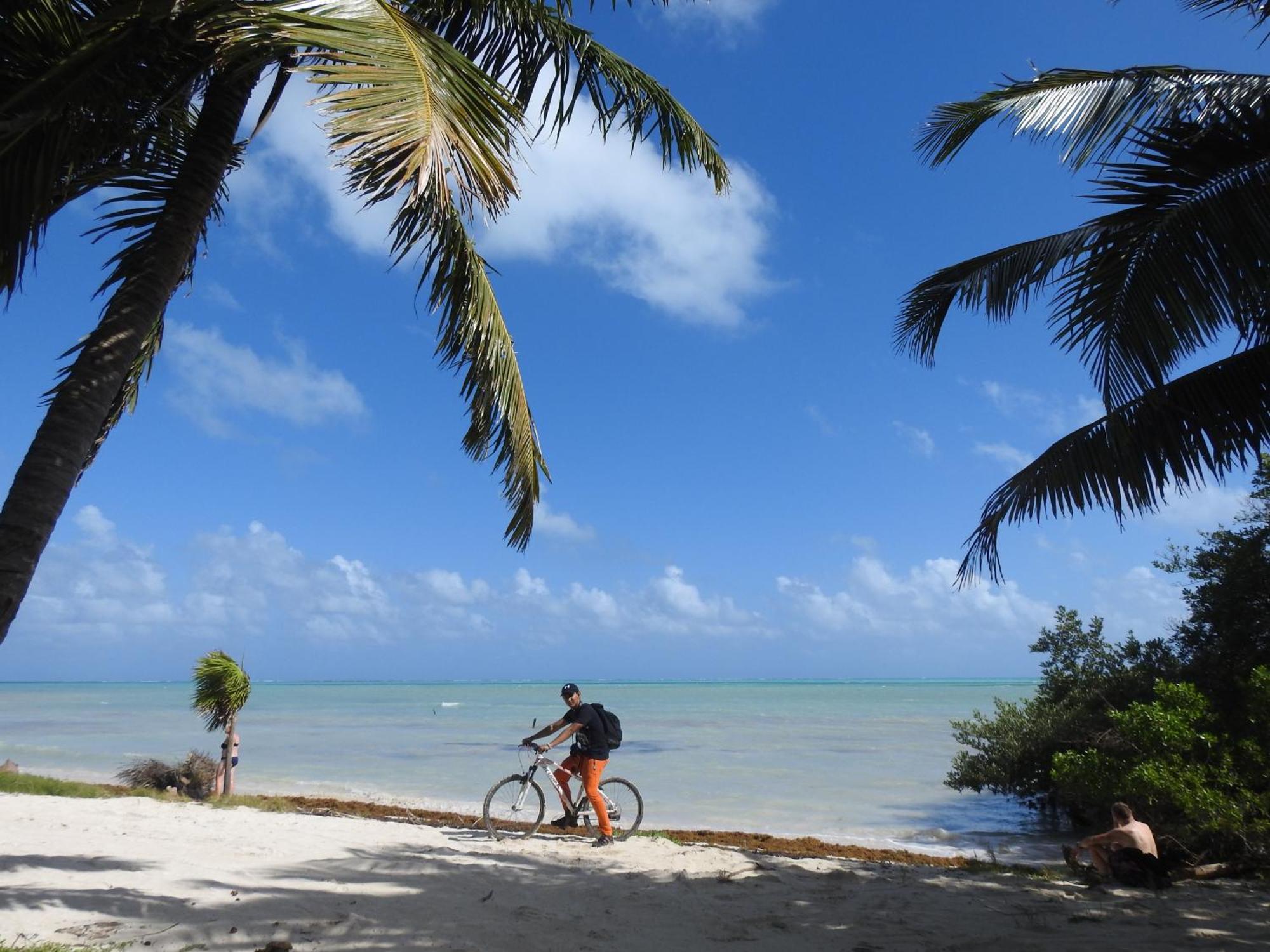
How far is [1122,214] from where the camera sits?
210 inches

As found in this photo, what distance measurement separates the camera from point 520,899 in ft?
20.0

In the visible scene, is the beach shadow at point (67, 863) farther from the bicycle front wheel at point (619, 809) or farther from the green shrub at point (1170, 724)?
the green shrub at point (1170, 724)

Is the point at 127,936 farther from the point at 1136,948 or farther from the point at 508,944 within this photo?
the point at 1136,948

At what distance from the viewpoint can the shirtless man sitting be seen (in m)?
6.87

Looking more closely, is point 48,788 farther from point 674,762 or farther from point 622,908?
point 674,762

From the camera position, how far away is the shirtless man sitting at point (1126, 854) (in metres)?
6.87

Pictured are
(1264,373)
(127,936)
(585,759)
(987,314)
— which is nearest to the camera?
(127,936)

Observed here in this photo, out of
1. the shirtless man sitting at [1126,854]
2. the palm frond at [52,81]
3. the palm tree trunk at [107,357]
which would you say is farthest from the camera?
the shirtless man sitting at [1126,854]

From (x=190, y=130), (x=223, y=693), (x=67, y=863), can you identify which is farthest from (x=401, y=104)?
(x=223, y=693)

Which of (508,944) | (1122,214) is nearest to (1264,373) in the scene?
(1122,214)

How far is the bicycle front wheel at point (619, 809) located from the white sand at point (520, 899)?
Result: 0.42 meters

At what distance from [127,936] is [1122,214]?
23.0 feet

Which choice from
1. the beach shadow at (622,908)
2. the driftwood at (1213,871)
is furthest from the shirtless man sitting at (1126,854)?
the driftwood at (1213,871)

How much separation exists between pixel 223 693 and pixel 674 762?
41.3 ft
